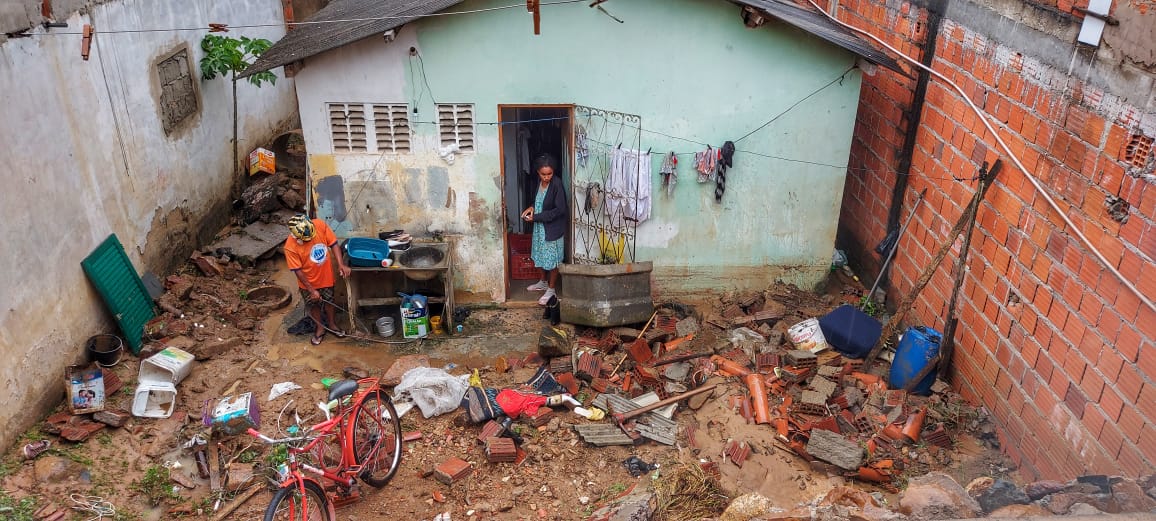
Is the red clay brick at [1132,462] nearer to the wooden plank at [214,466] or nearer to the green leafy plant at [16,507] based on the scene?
→ the wooden plank at [214,466]

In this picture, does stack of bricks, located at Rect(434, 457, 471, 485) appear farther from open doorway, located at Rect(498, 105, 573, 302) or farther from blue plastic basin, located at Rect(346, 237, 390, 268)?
open doorway, located at Rect(498, 105, 573, 302)

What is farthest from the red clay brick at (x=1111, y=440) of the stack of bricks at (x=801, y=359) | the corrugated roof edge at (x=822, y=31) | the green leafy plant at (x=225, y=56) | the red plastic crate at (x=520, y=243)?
the green leafy plant at (x=225, y=56)

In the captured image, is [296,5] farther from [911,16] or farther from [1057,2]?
[1057,2]

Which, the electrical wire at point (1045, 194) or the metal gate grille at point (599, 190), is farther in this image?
the metal gate grille at point (599, 190)

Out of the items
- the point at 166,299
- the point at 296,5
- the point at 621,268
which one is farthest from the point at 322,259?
the point at 296,5

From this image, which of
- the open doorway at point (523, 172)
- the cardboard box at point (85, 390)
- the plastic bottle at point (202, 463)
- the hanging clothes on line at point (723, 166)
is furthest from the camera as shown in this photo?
the open doorway at point (523, 172)

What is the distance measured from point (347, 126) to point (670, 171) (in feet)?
12.1

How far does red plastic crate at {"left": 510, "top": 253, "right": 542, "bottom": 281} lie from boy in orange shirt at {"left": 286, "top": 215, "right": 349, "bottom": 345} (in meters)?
2.30

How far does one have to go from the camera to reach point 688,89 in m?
8.41

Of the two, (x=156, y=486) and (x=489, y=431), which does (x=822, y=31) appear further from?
(x=156, y=486)

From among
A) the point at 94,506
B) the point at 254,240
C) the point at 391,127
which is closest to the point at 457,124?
the point at 391,127

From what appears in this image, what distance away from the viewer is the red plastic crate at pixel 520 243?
398 inches

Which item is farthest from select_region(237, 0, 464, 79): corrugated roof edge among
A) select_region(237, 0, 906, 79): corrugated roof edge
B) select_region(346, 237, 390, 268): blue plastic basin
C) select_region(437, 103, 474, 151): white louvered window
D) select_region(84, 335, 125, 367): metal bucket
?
select_region(84, 335, 125, 367): metal bucket

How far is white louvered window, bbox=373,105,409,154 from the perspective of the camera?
841 cm
